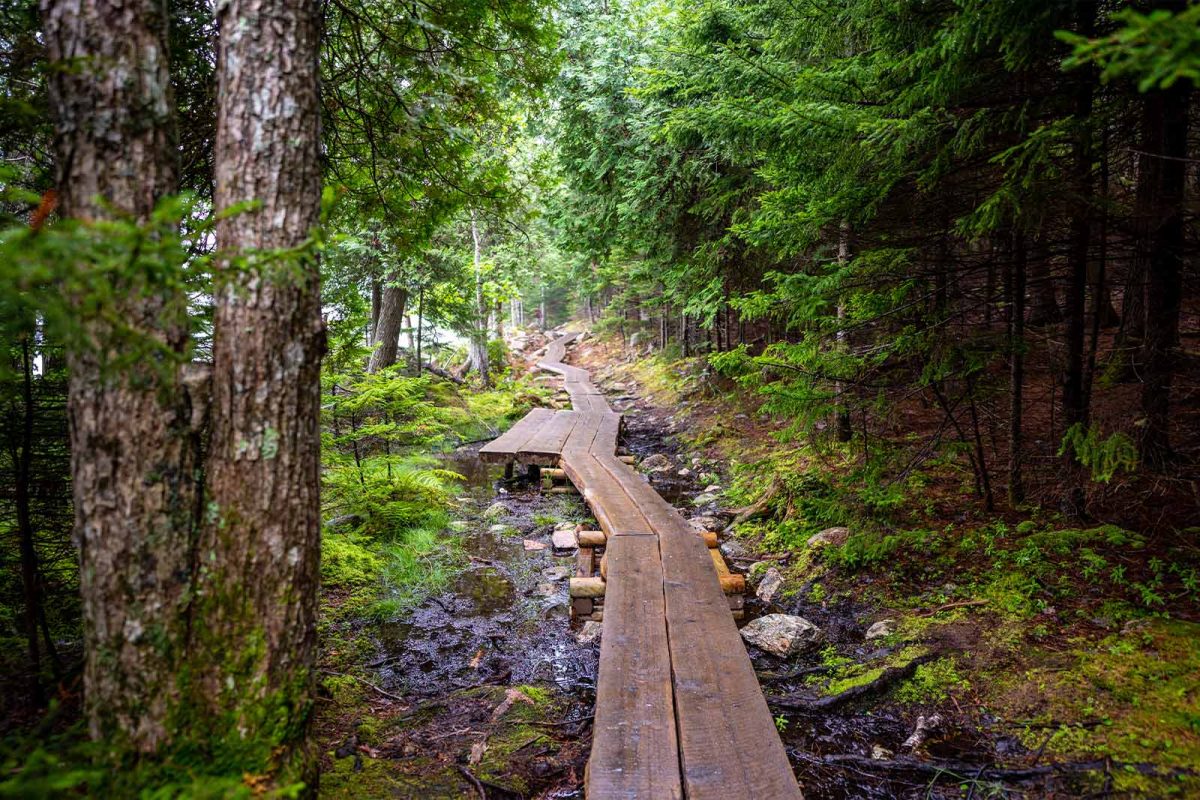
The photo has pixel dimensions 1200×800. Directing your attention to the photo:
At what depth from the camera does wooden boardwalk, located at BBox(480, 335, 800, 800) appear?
280cm

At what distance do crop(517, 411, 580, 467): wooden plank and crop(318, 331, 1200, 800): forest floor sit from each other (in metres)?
3.72

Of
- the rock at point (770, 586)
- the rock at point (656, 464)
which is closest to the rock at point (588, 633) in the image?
the rock at point (770, 586)

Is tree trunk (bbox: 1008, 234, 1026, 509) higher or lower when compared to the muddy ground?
higher

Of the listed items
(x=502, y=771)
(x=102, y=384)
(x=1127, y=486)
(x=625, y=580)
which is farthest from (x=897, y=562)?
Answer: (x=102, y=384)

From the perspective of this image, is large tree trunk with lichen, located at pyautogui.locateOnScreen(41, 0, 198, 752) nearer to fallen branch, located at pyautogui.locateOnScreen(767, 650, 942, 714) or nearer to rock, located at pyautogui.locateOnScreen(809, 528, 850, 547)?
fallen branch, located at pyautogui.locateOnScreen(767, 650, 942, 714)

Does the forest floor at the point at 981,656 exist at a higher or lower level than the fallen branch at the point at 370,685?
higher

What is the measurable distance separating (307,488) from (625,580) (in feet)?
11.2

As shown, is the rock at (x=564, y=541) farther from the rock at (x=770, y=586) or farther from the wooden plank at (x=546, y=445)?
the wooden plank at (x=546, y=445)

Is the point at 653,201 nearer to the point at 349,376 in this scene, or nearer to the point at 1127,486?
the point at 349,376

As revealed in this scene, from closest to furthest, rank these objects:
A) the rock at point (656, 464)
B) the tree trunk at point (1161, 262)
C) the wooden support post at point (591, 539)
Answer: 1. the tree trunk at point (1161, 262)
2. the wooden support post at point (591, 539)
3. the rock at point (656, 464)

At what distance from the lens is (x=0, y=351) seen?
2152 mm

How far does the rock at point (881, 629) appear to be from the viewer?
183 inches

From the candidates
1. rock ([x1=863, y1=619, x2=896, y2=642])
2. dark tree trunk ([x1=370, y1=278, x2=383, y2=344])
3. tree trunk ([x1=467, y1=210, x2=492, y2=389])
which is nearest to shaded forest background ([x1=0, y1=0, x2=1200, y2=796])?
rock ([x1=863, y1=619, x2=896, y2=642])

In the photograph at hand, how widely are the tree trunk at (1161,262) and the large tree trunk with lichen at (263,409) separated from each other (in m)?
5.61
